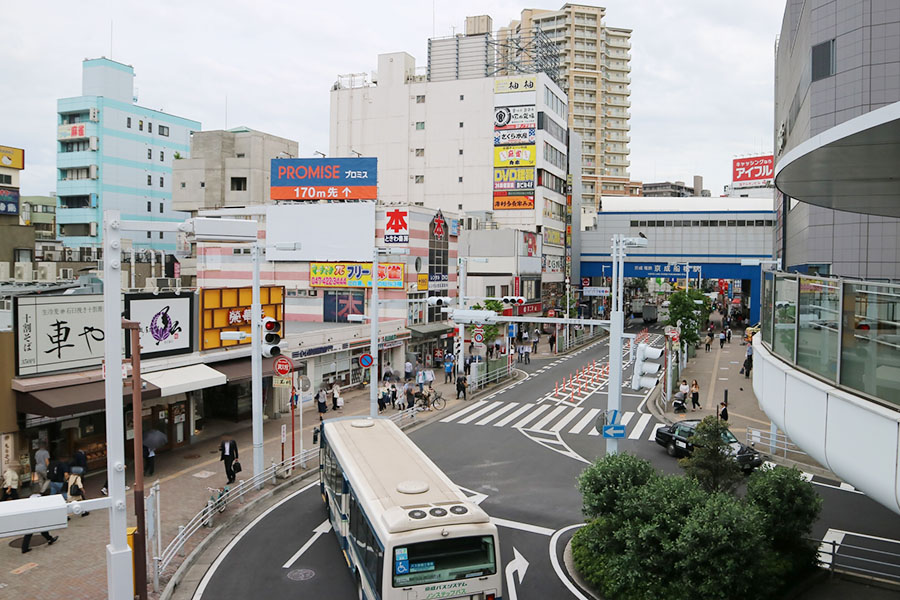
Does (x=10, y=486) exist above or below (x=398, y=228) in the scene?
below

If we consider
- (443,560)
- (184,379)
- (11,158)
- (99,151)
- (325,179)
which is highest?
(99,151)

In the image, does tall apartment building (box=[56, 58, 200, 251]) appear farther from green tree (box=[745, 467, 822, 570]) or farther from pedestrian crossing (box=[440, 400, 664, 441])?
green tree (box=[745, 467, 822, 570])

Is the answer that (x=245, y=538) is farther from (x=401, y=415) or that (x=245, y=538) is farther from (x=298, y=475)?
(x=401, y=415)

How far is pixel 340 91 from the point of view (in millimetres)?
77688

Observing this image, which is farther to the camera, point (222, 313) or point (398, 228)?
point (398, 228)

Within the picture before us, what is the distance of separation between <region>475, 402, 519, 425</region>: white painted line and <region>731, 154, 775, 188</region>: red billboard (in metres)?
96.4

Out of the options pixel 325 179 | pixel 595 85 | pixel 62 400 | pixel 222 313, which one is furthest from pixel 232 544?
pixel 595 85

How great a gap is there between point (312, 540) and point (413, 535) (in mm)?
6939

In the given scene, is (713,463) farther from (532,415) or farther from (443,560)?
(532,415)

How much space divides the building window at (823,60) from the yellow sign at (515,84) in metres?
37.8

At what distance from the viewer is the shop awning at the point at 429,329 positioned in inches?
1761

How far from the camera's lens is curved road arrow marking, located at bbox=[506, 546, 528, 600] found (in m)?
14.1

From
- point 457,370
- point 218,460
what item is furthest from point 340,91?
point 218,460

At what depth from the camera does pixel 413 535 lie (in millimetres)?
10719
